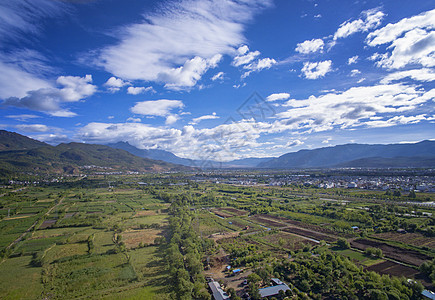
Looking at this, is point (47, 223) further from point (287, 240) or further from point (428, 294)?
point (428, 294)

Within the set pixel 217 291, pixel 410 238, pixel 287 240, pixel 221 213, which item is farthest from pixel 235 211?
pixel 217 291

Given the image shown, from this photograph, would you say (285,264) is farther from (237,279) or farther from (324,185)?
(324,185)

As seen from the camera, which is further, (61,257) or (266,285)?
(61,257)

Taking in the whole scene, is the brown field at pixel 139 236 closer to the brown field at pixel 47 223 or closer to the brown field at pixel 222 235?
the brown field at pixel 222 235

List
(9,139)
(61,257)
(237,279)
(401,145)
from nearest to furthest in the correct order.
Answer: (237,279), (61,257), (9,139), (401,145)

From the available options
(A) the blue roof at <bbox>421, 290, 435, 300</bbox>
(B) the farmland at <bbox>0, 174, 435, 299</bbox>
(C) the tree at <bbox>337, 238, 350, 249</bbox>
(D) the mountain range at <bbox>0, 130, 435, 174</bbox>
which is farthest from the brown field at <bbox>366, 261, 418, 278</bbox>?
(D) the mountain range at <bbox>0, 130, 435, 174</bbox>

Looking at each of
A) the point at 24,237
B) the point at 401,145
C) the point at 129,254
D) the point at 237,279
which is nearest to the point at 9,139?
the point at 24,237

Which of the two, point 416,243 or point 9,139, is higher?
point 9,139
